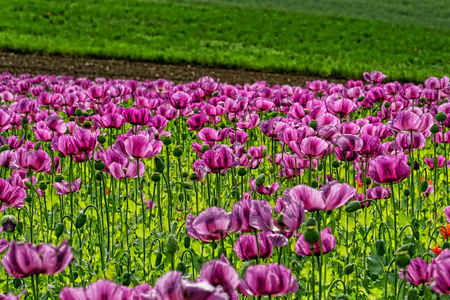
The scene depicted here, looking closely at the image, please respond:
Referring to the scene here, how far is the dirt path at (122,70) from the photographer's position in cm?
1374

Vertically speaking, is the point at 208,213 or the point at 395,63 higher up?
the point at 208,213

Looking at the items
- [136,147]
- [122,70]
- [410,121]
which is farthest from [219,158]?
[122,70]

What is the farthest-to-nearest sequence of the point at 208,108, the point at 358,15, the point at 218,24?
the point at 358,15 → the point at 218,24 → the point at 208,108

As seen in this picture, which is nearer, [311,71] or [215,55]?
[311,71]

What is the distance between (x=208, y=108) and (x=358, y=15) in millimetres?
29477

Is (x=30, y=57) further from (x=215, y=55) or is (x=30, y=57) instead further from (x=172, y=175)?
(x=172, y=175)

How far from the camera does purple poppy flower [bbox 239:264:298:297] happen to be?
3.99 feet

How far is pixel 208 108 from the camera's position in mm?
3846

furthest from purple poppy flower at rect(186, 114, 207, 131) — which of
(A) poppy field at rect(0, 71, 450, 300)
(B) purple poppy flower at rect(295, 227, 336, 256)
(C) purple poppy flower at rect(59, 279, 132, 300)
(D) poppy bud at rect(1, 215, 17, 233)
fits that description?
(C) purple poppy flower at rect(59, 279, 132, 300)

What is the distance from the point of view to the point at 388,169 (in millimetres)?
2039

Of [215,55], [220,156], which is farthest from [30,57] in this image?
[220,156]

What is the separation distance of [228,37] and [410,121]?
20.6 metres

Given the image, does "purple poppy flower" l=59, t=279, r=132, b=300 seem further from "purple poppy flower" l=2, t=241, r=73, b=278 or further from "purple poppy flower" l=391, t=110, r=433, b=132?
"purple poppy flower" l=391, t=110, r=433, b=132

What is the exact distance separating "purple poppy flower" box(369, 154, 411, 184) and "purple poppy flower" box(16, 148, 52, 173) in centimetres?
149
